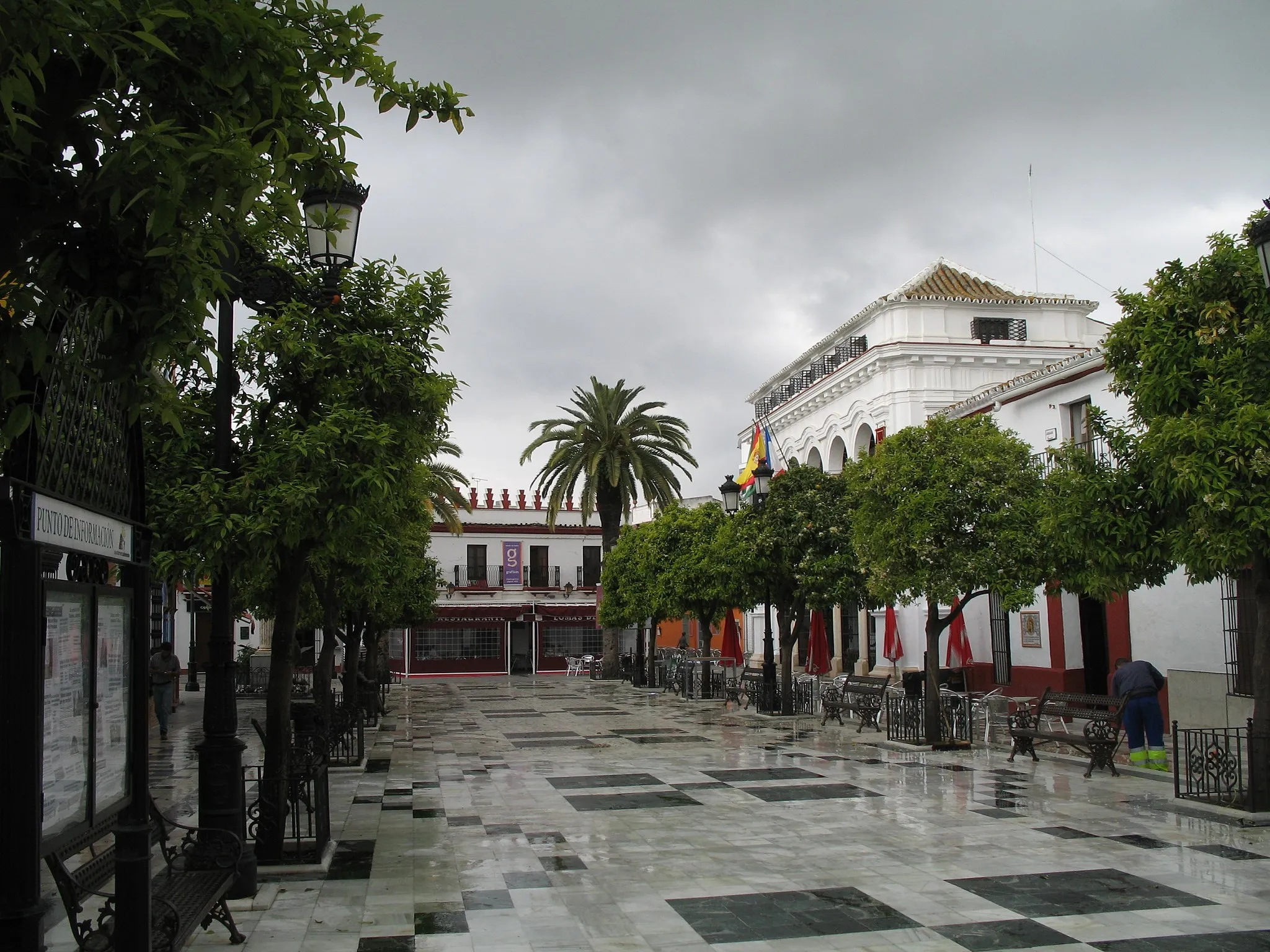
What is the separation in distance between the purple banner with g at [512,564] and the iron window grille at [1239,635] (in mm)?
39006

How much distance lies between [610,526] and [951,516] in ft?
88.2

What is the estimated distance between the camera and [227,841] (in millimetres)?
7574

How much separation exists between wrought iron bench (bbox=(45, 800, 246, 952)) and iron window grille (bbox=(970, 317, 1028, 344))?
99.6 feet

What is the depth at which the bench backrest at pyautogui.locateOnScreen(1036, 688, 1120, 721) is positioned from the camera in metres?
15.5

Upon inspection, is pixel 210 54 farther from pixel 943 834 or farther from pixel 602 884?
pixel 943 834

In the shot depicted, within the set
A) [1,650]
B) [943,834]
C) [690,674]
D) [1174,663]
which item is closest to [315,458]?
[1,650]

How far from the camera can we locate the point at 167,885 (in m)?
6.68

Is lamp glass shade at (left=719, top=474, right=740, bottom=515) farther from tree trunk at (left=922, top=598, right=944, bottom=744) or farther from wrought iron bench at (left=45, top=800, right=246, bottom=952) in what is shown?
wrought iron bench at (left=45, top=800, right=246, bottom=952)

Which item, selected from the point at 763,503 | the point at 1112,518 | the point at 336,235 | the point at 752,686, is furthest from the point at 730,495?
the point at 336,235

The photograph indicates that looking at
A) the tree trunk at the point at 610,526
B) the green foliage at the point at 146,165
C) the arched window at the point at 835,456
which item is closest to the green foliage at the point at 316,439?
the green foliage at the point at 146,165

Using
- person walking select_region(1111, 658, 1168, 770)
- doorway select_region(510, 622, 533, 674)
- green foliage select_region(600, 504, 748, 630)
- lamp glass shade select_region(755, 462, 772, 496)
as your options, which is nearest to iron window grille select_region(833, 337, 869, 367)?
green foliage select_region(600, 504, 748, 630)

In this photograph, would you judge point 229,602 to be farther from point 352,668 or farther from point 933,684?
point 352,668

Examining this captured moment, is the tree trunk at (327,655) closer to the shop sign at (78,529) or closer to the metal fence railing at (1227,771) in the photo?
the metal fence railing at (1227,771)

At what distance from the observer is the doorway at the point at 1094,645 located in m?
24.5
